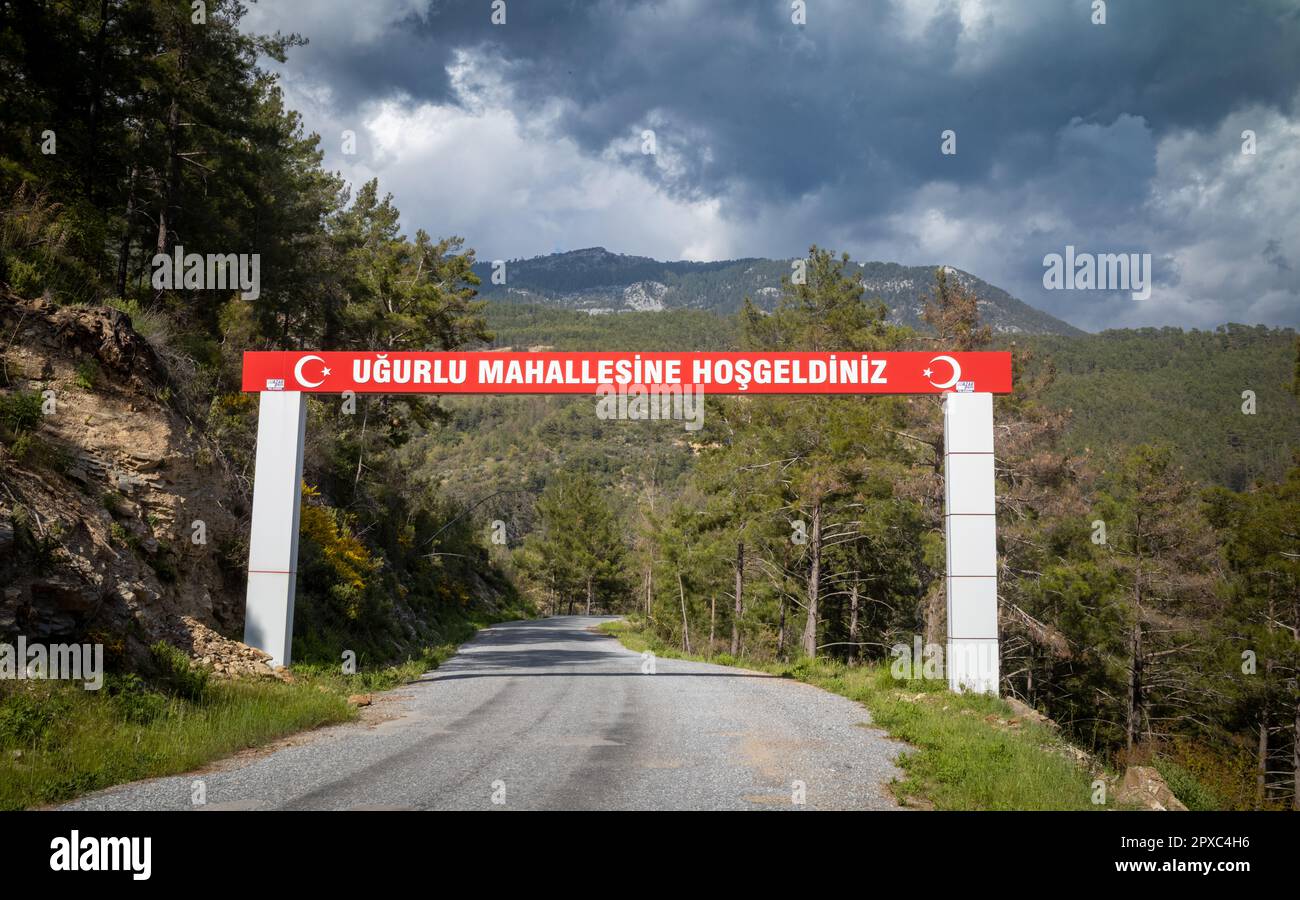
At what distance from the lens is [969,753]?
346 inches

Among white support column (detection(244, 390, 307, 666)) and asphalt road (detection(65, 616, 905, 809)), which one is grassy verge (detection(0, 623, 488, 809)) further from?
white support column (detection(244, 390, 307, 666))

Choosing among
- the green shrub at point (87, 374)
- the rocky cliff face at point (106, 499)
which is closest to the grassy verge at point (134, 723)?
the rocky cliff face at point (106, 499)

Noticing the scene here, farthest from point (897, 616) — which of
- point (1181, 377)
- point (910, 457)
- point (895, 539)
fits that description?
point (1181, 377)

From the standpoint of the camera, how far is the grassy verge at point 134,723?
7.16 meters

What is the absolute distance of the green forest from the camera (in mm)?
18484

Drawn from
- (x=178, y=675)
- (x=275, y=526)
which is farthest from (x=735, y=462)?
(x=178, y=675)

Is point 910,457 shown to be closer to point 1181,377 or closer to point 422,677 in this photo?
point 422,677

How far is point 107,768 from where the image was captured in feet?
24.6

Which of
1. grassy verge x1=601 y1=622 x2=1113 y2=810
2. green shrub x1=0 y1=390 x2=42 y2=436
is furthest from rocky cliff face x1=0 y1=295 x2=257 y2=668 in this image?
grassy verge x1=601 y1=622 x2=1113 y2=810

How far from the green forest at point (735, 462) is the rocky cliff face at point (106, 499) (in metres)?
0.52

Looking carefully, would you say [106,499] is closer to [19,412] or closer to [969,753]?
[19,412]

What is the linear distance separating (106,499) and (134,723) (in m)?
4.44

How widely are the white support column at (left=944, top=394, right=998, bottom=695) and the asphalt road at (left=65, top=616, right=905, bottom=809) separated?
2034 mm
